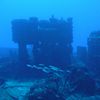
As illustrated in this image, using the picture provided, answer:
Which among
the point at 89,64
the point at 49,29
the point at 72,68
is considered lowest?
the point at 89,64

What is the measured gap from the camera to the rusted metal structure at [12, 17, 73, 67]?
19656 millimetres

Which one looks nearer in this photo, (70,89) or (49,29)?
(70,89)

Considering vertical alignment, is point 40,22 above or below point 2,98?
above

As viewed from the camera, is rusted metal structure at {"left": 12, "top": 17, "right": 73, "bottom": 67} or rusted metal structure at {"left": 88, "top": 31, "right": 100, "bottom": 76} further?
rusted metal structure at {"left": 12, "top": 17, "right": 73, "bottom": 67}

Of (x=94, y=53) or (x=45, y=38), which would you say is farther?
(x=45, y=38)

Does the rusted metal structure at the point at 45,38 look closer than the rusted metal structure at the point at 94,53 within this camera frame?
No

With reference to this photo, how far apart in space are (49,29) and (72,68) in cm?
629

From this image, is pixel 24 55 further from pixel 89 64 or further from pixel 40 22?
pixel 89 64

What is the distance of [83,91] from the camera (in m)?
13.1

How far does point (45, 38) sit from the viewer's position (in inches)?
774

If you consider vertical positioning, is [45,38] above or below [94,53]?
above

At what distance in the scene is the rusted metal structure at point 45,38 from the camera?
19.7 meters

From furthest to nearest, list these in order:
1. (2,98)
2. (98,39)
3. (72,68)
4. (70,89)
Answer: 1. (98,39)
2. (72,68)
3. (70,89)
4. (2,98)

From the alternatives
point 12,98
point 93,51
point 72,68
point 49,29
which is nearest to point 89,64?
point 93,51
